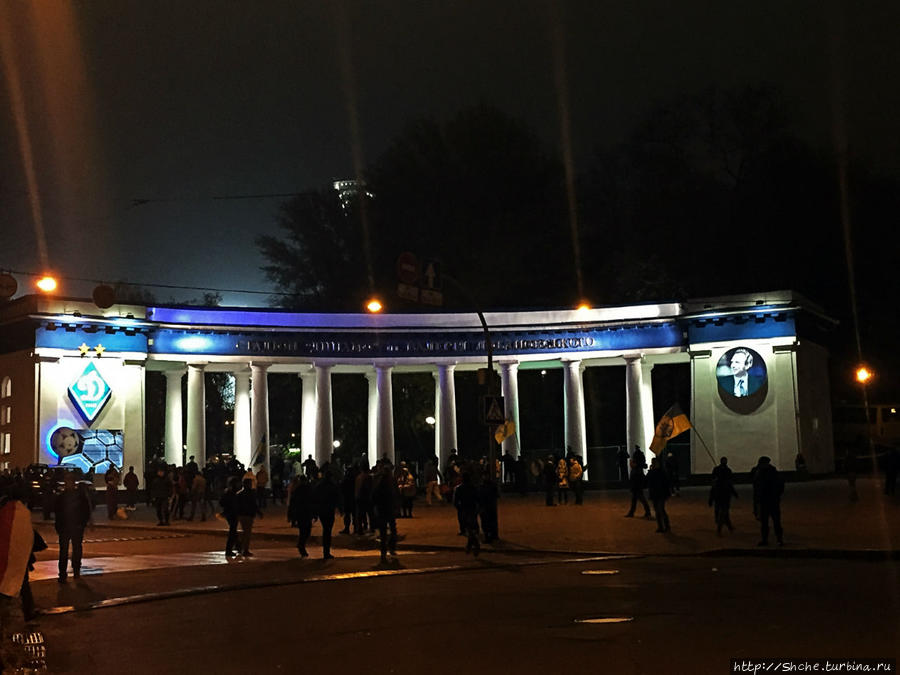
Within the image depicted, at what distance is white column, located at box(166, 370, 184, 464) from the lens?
47281 mm

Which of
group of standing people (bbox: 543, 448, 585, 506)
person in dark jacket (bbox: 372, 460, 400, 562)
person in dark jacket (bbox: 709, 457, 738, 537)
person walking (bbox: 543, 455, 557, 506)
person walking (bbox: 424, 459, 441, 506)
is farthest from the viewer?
person walking (bbox: 424, 459, 441, 506)

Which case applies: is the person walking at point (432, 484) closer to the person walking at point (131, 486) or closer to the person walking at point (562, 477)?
the person walking at point (562, 477)

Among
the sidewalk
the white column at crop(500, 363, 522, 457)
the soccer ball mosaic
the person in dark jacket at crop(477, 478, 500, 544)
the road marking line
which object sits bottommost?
the road marking line

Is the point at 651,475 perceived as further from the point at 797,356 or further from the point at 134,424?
the point at 134,424

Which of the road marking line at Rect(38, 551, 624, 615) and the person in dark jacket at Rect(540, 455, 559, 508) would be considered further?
the person in dark jacket at Rect(540, 455, 559, 508)

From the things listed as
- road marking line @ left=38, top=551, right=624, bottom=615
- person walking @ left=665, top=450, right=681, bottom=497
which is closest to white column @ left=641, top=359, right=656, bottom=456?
person walking @ left=665, top=450, right=681, bottom=497

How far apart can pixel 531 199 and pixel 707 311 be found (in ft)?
80.4

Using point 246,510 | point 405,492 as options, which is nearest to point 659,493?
point 246,510

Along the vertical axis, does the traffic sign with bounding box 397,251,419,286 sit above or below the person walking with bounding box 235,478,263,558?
above

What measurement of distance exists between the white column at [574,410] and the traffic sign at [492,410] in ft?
73.3

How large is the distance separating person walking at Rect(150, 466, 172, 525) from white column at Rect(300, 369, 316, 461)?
15120 millimetres

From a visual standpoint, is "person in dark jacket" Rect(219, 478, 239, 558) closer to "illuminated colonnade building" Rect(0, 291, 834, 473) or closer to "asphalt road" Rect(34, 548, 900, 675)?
"asphalt road" Rect(34, 548, 900, 675)

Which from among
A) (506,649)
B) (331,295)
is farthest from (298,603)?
(331,295)

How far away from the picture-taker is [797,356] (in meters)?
43.4
